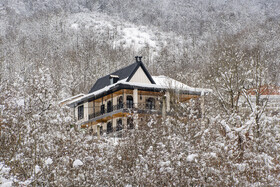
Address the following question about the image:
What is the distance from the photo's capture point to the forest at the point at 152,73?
8.78 meters

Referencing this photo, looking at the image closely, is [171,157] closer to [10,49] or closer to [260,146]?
[260,146]

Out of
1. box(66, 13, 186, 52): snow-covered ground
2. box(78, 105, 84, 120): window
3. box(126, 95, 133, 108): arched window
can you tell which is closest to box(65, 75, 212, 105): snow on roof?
box(78, 105, 84, 120): window

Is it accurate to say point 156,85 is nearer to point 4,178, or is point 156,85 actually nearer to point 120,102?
point 120,102

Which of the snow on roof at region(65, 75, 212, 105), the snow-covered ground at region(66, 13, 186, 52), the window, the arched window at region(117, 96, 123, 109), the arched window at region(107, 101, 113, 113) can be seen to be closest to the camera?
the snow on roof at region(65, 75, 212, 105)

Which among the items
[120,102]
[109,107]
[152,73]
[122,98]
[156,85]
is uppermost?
[152,73]

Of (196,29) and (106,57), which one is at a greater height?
(196,29)

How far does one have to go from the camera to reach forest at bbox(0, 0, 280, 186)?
878 cm

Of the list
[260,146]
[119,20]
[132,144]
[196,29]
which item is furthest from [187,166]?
[119,20]

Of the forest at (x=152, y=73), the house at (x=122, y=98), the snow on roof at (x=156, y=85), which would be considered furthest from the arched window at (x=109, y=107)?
the forest at (x=152, y=73)

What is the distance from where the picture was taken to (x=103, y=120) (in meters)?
31.9

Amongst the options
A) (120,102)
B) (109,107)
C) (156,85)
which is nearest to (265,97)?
(156,85)

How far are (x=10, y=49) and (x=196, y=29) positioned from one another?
61808 millimetres

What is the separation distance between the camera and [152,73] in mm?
54875

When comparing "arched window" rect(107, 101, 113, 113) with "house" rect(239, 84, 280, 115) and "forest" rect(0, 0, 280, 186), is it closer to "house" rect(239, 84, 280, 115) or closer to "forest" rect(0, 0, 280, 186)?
"forest" rect(0, 0, 280, 186)
